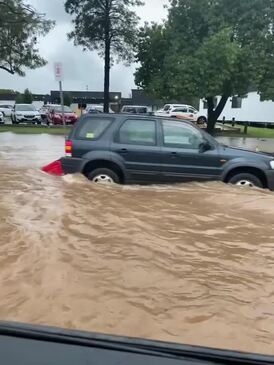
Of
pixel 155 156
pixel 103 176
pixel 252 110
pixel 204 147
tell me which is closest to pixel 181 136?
pixel 204 147

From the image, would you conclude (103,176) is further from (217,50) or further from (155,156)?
(217,50)

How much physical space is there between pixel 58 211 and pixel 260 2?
23582 millimetres

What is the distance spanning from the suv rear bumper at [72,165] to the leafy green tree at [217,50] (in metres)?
17.9

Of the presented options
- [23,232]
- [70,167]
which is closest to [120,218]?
[23,232]

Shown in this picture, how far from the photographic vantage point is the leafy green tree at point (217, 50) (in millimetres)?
25641

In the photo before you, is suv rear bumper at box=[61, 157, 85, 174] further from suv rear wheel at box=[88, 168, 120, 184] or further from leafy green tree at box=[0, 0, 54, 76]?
leafy green tree at box=[0, 0, 54, 76]

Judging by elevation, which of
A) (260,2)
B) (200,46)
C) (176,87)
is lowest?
(176,87)

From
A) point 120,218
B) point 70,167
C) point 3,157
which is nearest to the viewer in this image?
point 120,218

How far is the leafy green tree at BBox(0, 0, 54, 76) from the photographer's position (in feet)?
99.2

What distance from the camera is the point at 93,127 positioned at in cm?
923

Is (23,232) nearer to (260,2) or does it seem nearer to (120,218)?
(120,218)

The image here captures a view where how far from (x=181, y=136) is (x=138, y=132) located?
2.62 ft

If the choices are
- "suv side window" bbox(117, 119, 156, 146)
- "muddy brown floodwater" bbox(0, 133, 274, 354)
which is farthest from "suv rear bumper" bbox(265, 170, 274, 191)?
"suv side window" bbox(117, 119, 156, 146)

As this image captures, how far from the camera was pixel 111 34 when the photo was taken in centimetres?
3284
